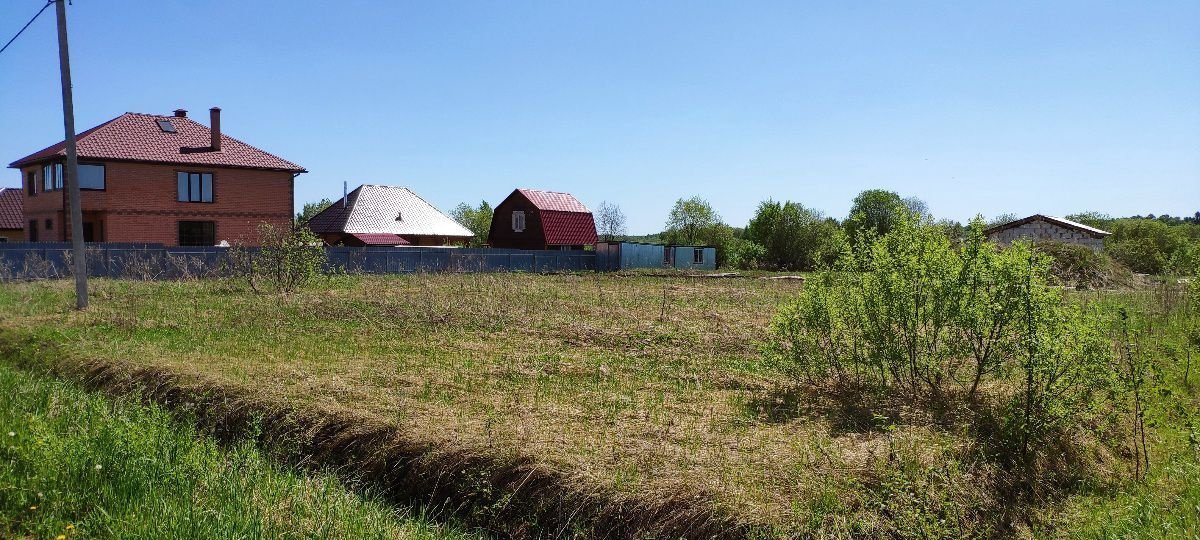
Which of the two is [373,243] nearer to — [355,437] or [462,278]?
[462,278]

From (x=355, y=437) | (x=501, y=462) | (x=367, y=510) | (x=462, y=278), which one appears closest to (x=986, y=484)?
(x=501, y=462)

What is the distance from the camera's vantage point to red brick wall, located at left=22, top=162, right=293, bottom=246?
106ft

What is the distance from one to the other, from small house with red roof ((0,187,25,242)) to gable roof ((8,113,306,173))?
1823 cm

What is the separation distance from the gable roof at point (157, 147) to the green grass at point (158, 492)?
98.7ft

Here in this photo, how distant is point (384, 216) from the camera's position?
47.8 meters

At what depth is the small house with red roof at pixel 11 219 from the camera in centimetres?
4966

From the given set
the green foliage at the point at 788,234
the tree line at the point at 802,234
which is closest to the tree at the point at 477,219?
the tree line at the point at 802,234

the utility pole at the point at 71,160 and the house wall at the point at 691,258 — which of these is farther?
the house wall at the point at 691,258

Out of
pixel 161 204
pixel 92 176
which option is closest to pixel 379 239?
pixel 161 204

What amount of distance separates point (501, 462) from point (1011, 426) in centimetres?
427

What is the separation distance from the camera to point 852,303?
7.87 meters

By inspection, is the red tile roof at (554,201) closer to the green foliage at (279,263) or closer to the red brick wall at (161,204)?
the red brick wall at (161,204)

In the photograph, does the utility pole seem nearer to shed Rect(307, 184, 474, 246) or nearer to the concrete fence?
the concrete fence

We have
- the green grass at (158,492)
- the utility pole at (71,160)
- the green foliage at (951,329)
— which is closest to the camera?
the green grass at (158,492)
